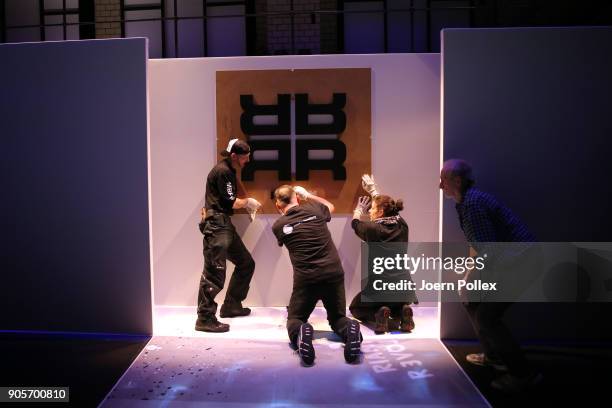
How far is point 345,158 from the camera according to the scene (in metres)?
4.69

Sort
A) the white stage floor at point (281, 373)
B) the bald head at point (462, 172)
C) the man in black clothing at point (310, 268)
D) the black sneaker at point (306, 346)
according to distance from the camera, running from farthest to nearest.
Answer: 1. the man in black clothing at point (310, 268)
2. the black sneaker at point (306, 346)
3. the bald head at point (462, 172)
4. the white stage floor at point (281, 373)

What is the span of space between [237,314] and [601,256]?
9.78 feet

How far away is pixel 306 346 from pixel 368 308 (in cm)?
100

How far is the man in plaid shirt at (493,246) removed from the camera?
3.08 metres

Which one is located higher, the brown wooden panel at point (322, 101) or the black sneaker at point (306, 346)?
the brown wooden panel at point (322, 101)

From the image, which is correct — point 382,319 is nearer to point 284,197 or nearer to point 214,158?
point 284,197

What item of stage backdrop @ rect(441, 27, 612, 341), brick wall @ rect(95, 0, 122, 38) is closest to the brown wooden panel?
stage backdrop @ rect(441, 27, 612, 341)

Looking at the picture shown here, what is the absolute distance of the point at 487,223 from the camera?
10.3ft

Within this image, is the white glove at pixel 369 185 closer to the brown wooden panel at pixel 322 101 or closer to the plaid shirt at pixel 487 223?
the brown wooden panel at pixel 322 101

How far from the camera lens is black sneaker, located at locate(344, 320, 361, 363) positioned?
351 centimetres

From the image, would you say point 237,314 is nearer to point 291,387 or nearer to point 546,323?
point 291,387

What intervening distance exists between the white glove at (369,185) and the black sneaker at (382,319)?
3.39ft

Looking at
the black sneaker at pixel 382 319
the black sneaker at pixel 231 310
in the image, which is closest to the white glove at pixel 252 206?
the black sneaker at pixel 231 310

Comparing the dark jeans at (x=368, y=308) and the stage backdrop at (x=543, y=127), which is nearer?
the stage backdrop at (x=543, y=127)
